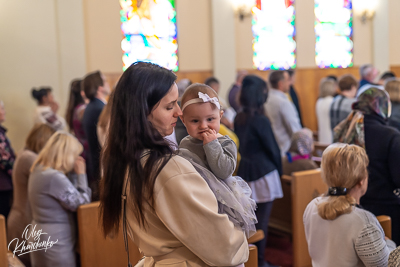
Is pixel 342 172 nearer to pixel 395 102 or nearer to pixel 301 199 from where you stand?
pixel 301 199

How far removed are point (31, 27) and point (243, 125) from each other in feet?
16.0

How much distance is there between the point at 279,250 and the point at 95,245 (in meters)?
2.23

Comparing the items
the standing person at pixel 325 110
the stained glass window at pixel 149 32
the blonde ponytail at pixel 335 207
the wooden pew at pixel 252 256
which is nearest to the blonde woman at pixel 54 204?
the wooden pew at pixel 252 256

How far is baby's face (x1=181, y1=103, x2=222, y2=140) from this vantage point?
1.65 meters

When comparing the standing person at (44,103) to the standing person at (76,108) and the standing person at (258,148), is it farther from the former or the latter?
the standing person at (258,148)

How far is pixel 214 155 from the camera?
155 cm

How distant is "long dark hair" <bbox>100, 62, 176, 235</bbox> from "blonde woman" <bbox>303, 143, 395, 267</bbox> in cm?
126

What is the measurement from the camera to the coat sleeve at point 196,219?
4.37 ft

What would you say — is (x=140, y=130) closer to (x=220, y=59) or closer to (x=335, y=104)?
(x=335, y=104)

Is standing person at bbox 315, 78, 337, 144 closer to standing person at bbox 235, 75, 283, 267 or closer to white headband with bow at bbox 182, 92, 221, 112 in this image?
standing person at bbox 235, 75, 283, 267

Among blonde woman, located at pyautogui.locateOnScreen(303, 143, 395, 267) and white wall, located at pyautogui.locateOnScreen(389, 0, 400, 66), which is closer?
blonde woman, located at pyautogui.locateOnScreen(303, 143, 395, 267)

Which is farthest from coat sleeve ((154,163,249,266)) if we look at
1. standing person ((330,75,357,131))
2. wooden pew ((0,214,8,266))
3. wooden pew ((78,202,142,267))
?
standing person ((330,75,357,131))

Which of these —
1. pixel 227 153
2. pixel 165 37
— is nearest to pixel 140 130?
pixel 227 153

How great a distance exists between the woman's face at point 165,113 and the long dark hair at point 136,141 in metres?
0.02
